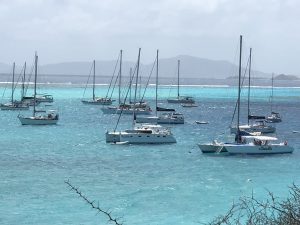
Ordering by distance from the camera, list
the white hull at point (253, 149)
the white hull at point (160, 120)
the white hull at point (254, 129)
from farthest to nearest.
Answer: the white hull at point (160, 120) → the white hull at point (254, 129) → the white hull at point (253, 149)

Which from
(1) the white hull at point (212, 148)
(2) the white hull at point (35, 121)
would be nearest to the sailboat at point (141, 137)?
(1) the white hull at point (212, 148)

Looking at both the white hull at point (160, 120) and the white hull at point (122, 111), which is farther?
the white hull at point (122, 111)

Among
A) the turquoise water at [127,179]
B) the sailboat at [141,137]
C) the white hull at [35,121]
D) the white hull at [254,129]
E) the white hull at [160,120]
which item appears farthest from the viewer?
the white hull at [160,120]

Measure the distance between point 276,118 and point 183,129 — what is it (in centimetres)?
1852

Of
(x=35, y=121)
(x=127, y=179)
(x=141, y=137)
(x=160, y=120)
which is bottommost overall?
(x=127, y=179)

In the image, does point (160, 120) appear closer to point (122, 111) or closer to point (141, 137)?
point (122, 111)

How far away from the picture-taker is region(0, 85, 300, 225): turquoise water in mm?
29000

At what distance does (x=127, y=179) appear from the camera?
37906 mm

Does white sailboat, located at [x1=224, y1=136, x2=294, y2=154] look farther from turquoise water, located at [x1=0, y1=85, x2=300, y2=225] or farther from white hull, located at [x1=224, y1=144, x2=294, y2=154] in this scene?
turquoise water, located at [x1=0, y1=85, x2=300, y2=225]

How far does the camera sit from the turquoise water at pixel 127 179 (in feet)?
→ 95.1

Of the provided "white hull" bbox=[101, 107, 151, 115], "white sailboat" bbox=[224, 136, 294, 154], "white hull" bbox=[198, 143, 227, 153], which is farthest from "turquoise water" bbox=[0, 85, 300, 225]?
"white hull" bbox=[101, 107, 151, 115]

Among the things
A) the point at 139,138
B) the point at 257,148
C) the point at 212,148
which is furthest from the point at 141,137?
the point at 257,148

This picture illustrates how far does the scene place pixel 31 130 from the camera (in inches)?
2793

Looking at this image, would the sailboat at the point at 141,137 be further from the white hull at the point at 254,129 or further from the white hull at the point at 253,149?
the white hull at the point at 254,129
